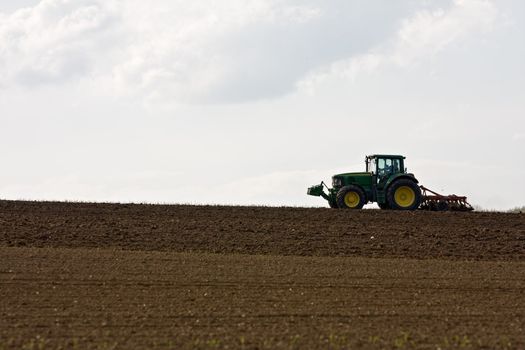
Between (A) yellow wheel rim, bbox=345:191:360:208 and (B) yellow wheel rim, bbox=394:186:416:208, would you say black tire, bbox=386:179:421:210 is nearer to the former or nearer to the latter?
(B) yellow wheel rim, bbox=394:186:416:208

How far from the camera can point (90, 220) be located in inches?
1014

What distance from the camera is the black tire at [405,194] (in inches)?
1161

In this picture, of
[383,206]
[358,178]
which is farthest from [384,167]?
[383,206]

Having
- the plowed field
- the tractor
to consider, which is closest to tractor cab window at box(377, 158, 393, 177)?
the tractor

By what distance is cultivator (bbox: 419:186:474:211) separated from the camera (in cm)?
3045

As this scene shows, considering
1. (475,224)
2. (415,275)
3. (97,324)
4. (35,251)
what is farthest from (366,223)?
(97,324)

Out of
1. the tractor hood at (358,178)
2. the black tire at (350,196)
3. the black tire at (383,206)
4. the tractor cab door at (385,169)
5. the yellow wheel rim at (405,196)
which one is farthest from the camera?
the black tire at (383,206)

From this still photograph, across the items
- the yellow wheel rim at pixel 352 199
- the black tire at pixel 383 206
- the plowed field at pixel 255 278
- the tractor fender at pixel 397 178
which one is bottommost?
the plowed field at pixel 255 278

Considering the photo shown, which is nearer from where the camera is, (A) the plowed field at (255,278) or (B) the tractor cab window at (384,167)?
(A) the plowed field at (255,278)

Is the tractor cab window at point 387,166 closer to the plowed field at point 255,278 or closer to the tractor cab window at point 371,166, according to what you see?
the tractor cab window at point 371,166

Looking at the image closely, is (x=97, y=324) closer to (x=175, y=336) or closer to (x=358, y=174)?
(x=175, y=336)

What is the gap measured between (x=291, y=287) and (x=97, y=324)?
492 centimetres

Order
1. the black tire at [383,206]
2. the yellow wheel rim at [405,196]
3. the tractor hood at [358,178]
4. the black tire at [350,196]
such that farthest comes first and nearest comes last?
the black tire at [383,206]
the tractor hood at [358,178]
the yellow wheel rim at [405,196]
the black tire at [350,196]

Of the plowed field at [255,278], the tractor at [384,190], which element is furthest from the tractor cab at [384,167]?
the plowed field at [255,278]
